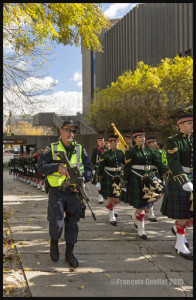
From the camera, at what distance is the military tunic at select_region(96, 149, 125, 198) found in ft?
24.2

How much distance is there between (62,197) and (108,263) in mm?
1124

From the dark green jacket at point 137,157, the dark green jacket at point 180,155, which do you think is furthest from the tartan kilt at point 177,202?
the dark green jacket at point 137,157

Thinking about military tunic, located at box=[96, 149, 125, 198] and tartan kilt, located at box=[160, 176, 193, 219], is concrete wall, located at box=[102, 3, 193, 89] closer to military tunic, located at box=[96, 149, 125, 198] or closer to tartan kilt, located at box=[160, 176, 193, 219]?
military tunic, located at box=[96, 149, 125, 198]

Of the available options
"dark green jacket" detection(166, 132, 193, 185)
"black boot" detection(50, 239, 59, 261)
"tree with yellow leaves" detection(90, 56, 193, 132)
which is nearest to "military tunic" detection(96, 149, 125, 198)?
"dark green jacket" detection(166, 132, 193, 185)

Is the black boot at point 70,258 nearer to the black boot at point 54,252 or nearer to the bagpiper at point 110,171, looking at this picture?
the black boot at point 54,252

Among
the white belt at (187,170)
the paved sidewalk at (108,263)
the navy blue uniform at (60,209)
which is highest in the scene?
the white belt at (187,170)

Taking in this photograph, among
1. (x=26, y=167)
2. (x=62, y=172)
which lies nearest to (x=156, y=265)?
(x=62, y=172)

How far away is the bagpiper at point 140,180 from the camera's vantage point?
234 inches

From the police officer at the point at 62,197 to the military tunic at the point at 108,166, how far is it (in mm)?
2654

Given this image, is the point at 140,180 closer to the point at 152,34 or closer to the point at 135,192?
the point at 135,192

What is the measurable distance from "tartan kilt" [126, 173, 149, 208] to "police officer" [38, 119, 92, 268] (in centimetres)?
164

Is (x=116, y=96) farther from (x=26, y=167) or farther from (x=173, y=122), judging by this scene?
(x=26, y=167)

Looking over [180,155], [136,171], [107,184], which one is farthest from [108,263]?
[107,184]

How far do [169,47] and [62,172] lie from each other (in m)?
28.4
